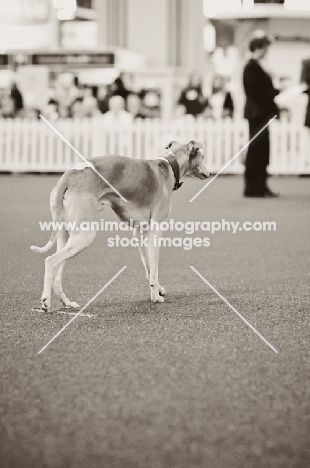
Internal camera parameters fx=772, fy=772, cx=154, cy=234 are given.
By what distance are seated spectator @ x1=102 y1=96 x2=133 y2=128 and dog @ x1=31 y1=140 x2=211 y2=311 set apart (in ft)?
35.7

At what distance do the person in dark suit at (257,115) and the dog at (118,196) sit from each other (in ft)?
19.9

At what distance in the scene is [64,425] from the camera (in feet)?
7.36

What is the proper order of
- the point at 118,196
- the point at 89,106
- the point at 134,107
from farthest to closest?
the point at 89,106 → the point at 134,107 → the point at 118,196

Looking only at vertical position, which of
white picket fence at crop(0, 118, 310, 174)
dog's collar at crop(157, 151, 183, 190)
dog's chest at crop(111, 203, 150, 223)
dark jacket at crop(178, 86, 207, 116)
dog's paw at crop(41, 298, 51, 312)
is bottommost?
white picket fence at crop(0, 118, 310, 174)

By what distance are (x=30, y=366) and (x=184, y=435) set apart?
0.91m

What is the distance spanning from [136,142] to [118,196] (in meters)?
11.3

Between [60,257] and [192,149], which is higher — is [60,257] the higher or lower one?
the lower one

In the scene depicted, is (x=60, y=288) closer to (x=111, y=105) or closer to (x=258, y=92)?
(x=258, y=92)

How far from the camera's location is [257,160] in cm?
1066

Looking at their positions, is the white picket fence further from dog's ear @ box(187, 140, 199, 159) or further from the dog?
the dog

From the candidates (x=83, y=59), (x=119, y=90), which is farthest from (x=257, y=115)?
(x=83, y=59)

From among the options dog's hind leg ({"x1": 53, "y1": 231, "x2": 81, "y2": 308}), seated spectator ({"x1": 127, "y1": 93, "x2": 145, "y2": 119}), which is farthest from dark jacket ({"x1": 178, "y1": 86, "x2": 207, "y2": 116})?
dog's hind leg ({"x1": 53, "y1": 231, "x2": 81, "y2": 308})

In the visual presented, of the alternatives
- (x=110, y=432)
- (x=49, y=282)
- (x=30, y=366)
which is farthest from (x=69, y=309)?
Result: (x=110, y=432)

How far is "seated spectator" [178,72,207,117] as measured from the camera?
16.4 meters
